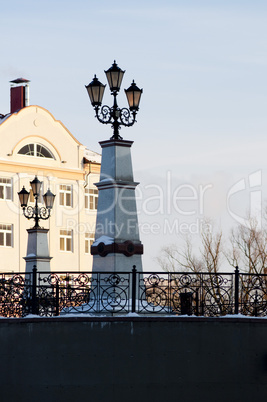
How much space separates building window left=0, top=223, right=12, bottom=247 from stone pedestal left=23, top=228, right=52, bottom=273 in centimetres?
2614

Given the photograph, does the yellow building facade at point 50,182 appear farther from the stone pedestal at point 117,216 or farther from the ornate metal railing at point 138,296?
the ornate metal railing at point 138,296

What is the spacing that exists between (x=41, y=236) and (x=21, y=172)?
2688 centimetres

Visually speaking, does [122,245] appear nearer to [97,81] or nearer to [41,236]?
[97,81]

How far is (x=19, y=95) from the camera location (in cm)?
5847

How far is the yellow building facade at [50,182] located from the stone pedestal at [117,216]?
3551cm

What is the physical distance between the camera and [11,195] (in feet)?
187

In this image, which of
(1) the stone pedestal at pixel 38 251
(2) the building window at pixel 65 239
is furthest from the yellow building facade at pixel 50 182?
(1) the stone pedestal at pixel 38 251

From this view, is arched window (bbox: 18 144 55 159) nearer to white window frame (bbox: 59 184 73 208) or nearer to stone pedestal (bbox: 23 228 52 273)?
white window frame (bbox: 59 184 73 208)

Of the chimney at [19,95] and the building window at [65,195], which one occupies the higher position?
the chimney at [19,95]

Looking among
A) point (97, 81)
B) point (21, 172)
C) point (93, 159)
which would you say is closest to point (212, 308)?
point (97, 81)

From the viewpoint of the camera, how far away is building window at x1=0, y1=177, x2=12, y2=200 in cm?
5641

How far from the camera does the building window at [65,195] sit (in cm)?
5959
